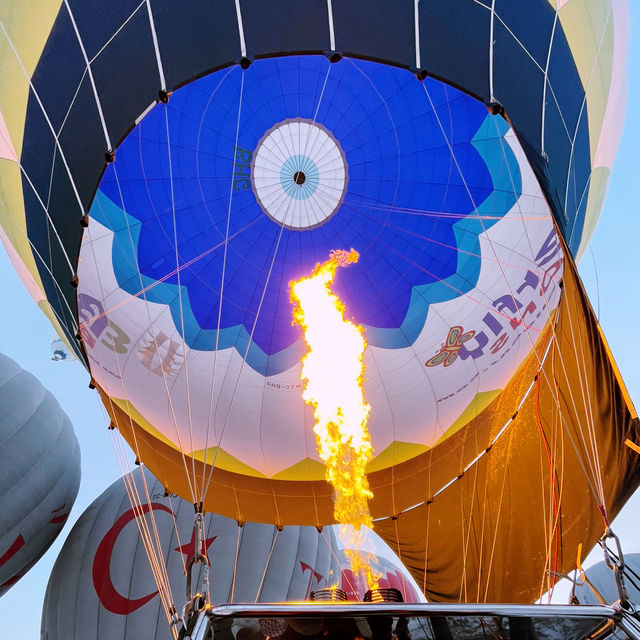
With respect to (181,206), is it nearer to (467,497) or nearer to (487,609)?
(467,497)

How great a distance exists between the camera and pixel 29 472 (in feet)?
25.8

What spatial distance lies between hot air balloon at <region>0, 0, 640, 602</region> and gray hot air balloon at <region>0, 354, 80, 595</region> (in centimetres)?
300

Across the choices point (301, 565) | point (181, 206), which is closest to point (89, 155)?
point (181, 206)

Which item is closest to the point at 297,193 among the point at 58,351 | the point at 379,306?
the point at 379,306

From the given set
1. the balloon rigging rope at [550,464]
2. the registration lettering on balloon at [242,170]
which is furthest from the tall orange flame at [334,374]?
the balloon rigging rope at [550,464]

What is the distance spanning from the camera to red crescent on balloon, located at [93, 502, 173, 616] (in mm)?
7312

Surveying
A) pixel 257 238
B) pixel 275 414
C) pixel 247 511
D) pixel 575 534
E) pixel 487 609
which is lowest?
pixel 487 609

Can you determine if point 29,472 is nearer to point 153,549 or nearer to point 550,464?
point 153,549

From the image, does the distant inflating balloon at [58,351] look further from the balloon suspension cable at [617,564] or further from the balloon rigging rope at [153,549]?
the balloon suspension cable at [617,564]

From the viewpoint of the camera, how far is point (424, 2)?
355 centimetres

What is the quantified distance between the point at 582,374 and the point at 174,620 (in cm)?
322

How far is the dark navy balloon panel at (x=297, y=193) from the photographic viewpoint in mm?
5254

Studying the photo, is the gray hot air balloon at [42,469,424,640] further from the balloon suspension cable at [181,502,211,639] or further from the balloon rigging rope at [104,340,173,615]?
the balloon suspension cable at [181,502,211,639]

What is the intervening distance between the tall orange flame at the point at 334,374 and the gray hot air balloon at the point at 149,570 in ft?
6.08
